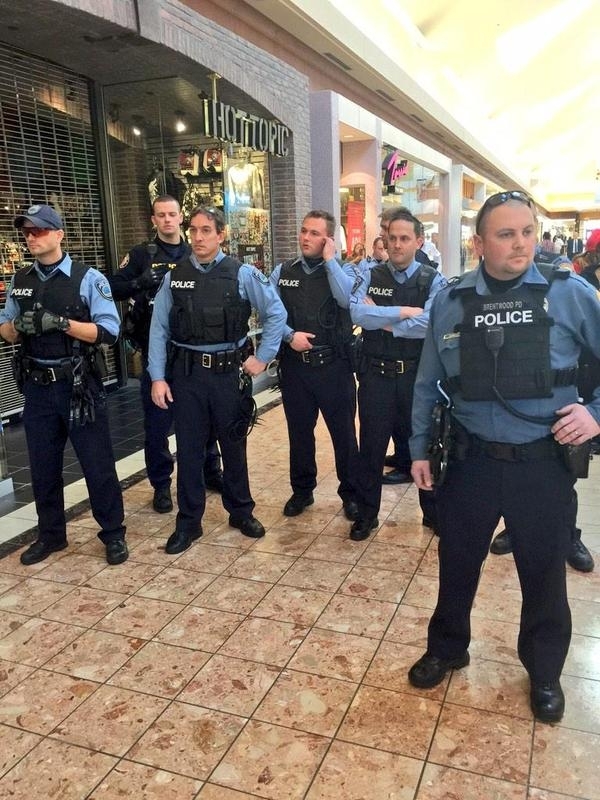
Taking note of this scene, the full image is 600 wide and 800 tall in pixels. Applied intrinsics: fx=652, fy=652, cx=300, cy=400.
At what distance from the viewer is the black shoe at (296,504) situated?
13.4 ft

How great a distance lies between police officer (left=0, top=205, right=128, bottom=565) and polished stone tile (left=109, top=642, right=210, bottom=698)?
91 cm

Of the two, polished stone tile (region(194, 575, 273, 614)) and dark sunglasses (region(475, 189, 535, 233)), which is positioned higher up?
dark sunglasses (region(475, 189, 535, 233))

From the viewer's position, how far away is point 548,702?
2.24 meters

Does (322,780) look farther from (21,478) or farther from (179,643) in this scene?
(21,478)

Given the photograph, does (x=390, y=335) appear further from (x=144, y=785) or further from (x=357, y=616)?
(x=144, y=785)

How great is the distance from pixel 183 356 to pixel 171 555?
109cm

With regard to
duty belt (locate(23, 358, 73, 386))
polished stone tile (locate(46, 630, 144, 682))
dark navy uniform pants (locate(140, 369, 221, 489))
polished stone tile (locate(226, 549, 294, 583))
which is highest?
duty belt (locate(23, 358, 73, 386))

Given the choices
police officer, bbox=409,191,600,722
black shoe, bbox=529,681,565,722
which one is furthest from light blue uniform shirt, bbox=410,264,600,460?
black shoe, bbox=529,681,565,722

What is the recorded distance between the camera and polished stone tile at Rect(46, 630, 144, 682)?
2.59 metres

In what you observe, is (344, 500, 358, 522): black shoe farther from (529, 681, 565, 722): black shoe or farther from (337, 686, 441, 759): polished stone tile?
(529, 681, 565, 722): black shoe

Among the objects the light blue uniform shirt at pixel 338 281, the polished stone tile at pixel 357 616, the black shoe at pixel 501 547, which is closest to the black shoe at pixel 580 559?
the black shoe at pixel 501 547

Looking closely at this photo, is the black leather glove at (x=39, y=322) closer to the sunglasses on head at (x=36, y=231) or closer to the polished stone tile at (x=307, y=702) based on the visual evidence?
the sunglasses on head at (x=36, y=231)

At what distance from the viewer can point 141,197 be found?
309 inches

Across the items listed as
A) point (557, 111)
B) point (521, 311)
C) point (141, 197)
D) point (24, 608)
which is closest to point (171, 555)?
point (24, 608)
